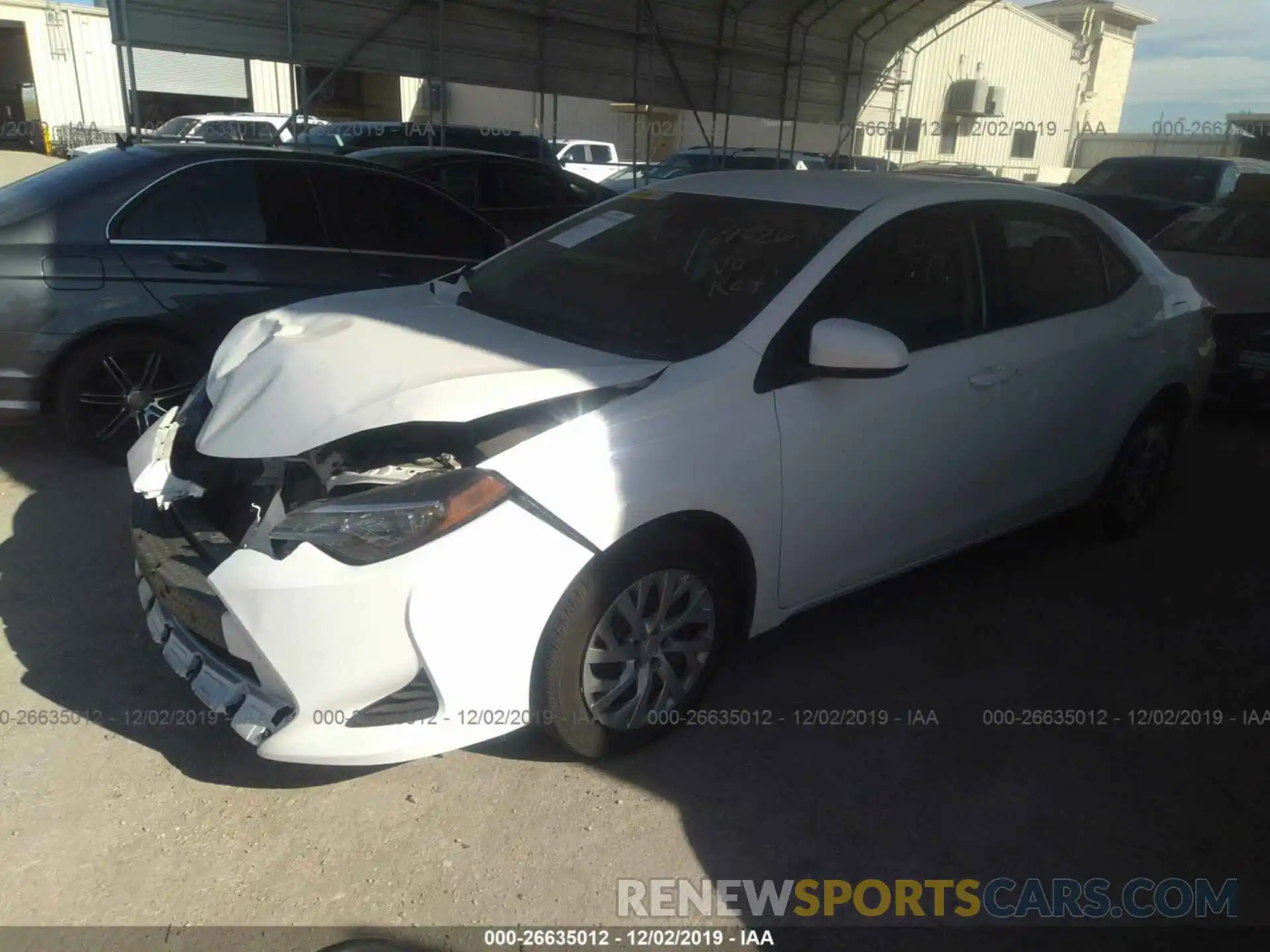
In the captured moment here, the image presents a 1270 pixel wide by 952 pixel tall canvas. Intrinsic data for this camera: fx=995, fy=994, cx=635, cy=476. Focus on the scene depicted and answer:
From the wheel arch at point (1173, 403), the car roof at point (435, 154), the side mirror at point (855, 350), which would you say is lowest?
the wheel arch at point (1173, 403)

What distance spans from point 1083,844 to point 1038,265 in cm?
220

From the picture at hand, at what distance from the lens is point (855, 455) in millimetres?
3109

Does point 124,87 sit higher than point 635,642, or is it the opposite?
point 124,87

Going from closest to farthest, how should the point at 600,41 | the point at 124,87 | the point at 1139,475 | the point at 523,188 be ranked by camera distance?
the point at 1139,475
the point at 124,87
the point at 523,188
the point at 600,41

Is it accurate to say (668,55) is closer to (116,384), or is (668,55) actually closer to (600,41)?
(600,41)

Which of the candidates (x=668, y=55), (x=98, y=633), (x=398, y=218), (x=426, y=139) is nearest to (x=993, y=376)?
(x=98, y=633)

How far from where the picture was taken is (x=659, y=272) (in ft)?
11.3

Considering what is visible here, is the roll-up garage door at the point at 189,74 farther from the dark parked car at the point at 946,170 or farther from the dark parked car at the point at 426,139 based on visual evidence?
the dark parked car at the point at 946,170

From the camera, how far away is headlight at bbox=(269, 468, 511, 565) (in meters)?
2.35

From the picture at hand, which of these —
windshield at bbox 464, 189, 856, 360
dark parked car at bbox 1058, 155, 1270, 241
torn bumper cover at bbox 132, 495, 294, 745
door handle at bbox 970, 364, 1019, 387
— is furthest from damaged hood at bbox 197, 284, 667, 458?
dark parked car at bbox 1058, 155, 1270, 241

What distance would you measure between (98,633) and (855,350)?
2.70 m

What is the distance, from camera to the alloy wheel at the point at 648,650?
270 centimetres

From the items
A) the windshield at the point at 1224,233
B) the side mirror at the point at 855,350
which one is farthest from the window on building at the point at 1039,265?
the windshield at the point at 1224,233

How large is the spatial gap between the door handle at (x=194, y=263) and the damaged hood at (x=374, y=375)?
178 centimetres
